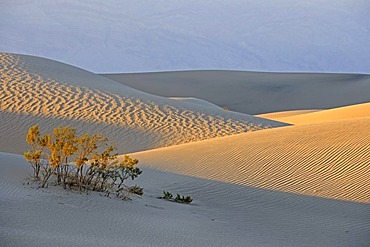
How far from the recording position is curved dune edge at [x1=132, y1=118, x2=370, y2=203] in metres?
9.74

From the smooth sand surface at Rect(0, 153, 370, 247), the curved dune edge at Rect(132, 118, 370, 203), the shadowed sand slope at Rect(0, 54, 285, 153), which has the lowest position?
the smooth sand surface at Rect(0, 153, 370, 247)

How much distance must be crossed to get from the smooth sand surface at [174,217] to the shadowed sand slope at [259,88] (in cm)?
3594

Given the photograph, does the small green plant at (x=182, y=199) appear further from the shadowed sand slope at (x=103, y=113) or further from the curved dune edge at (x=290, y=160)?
the shadowed sand slope at (x=103, y=113)

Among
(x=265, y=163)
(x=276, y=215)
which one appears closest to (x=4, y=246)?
(x=276, y=215)

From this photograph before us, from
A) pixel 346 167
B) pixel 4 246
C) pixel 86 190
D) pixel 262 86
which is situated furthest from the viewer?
pixel 262 86

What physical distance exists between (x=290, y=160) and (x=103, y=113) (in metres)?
8.95

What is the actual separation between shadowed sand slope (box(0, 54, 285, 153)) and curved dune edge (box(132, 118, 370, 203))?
13.9 ft

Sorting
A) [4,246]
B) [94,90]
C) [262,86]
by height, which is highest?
[262,86]

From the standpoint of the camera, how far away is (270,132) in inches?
545

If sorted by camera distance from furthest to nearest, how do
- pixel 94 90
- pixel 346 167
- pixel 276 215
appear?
1. pixel 94 90
2. pixel 346 167
3. pixel 276 215

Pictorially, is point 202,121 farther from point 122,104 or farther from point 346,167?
point 346,167

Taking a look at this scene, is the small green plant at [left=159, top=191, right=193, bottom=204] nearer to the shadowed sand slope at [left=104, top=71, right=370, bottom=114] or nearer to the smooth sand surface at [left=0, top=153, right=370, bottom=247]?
the smooth sand surface at [left=0, top=153, right=370, bottom=247]

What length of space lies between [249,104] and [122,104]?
1143 inches

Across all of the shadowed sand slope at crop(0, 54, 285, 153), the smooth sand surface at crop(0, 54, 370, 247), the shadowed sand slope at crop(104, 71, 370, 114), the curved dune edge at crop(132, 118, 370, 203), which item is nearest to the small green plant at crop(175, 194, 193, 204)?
the smooth sand surface at crop(0, 54, 370, 247)
